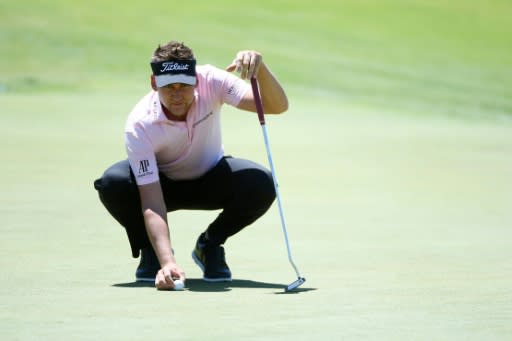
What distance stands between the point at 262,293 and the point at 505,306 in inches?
47.6

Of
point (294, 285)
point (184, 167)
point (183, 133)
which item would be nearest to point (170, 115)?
point (183, 133)

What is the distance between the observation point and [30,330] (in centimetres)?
460

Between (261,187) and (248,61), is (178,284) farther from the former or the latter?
(248,61)

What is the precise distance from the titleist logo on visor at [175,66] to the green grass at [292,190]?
1116 millimetres

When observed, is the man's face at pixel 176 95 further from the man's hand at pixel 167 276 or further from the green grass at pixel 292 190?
the green grass at pixel 292 190

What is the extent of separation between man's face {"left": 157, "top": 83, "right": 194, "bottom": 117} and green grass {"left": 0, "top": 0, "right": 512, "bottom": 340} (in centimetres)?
96

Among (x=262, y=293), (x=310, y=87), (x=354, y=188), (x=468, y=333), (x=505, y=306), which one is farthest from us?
(x=310, y=87)

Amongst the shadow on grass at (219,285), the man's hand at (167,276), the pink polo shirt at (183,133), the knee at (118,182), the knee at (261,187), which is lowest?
the shadow on grass at (219,285)

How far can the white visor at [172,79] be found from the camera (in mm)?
5770

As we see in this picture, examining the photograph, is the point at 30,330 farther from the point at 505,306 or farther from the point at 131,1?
the point at 131,1

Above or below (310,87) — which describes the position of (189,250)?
below

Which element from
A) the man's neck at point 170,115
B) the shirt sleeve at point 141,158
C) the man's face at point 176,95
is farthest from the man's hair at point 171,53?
the shirt sleeve at point 141,158

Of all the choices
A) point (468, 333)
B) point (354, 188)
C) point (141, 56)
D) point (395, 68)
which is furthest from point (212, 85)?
point (395, 68)

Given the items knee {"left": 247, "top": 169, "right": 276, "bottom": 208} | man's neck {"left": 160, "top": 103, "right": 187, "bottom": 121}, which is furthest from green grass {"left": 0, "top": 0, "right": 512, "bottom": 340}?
man's neck {"left": 160, "top": 103, "right": 187, "bottom": 121}
